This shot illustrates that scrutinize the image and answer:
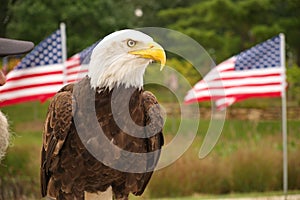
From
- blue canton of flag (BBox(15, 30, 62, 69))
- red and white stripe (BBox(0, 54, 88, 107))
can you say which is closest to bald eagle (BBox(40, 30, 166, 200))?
red and white stripe (BBox(0, 54, 88, 107))

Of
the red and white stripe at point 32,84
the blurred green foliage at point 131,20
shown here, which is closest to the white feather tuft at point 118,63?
the red and white stripe at point 32,84

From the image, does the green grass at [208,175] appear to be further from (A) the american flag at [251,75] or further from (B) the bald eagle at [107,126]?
(B) the bald eagle at [107,126]

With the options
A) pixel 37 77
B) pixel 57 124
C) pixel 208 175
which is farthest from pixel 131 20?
pixel 57 124

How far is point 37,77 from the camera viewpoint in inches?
308

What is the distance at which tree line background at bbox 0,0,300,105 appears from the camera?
17.0 meters

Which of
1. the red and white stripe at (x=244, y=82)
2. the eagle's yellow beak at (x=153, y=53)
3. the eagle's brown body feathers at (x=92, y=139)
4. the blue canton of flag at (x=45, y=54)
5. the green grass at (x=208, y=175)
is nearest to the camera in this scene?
→ the eagle's yellow beak at (x=153, y=53)

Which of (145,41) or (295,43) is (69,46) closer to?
(295,43)

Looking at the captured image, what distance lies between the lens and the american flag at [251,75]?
8.68 metres

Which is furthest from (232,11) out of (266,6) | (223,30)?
(223,30)

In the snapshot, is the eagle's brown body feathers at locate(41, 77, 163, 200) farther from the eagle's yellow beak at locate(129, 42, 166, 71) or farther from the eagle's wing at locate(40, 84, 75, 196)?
the eagle's yellow beak at locate(129, 42, 166, 71)

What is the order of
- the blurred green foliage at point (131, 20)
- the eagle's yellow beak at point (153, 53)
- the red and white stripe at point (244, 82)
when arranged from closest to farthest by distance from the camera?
the eagle's yellow beak at point (153, 53)
the red and white stripe at point (244, 82)
the blurred green foliage at point (131, 20)

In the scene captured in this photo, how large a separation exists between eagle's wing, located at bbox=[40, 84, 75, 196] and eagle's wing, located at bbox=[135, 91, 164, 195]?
401 millimetres

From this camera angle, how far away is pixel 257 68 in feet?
28.7

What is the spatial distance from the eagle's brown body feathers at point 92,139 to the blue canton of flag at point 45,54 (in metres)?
4.13
